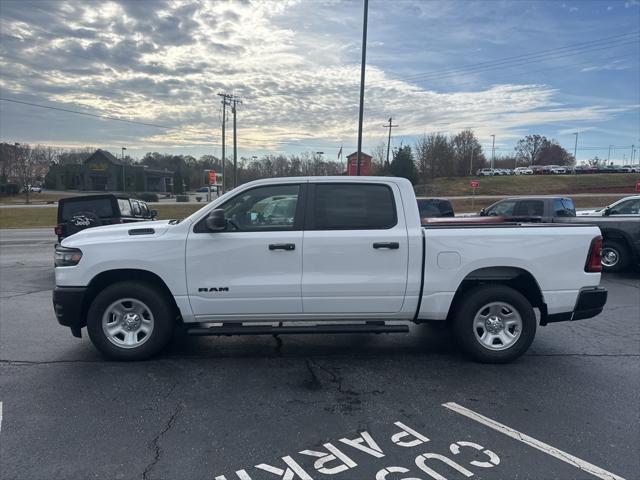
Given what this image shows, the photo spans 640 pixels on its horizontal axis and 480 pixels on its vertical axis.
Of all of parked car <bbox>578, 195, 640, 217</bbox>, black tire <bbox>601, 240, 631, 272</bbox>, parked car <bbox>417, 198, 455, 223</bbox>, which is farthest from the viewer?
parked car <bbox>417, 198, 455, 223</bbox>

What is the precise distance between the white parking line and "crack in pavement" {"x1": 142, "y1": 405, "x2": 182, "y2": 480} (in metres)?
2.25

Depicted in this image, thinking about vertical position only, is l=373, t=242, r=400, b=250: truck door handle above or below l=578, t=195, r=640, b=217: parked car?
below

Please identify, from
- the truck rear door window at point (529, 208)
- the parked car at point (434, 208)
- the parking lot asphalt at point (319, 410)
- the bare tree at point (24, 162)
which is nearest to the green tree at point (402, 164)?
the parked car at point (434, 208)

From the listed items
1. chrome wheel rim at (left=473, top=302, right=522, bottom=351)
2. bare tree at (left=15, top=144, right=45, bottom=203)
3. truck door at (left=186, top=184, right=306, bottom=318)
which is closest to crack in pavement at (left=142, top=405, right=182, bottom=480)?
truck door at (left=186, top=184, right=306, bottom=318)

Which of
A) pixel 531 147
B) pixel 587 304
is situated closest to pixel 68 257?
pixel 587 304

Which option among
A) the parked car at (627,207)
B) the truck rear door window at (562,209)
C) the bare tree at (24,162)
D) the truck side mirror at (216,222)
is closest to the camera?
the truck side mirror at (216,222)

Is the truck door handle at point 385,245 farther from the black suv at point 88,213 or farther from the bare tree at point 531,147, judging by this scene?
the bare tree at point 531,147

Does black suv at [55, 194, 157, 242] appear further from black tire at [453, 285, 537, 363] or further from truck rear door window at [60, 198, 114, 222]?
black tire at [453, 285, 537, 363]

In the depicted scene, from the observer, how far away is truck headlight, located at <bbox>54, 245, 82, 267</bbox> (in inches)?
178

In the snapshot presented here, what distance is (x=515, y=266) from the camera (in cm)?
462

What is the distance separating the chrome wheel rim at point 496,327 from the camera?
4719mm

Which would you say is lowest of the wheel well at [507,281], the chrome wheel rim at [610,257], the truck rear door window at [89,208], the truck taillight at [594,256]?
the chrome wheel rim at [610,257]

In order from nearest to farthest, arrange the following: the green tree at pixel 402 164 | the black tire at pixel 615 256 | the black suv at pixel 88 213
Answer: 1. the black suv at pixel 88 213
2. the black tire at pixel 615 256
3. the green tree at pixel 402 164

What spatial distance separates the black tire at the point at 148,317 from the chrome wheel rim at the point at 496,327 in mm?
3286
